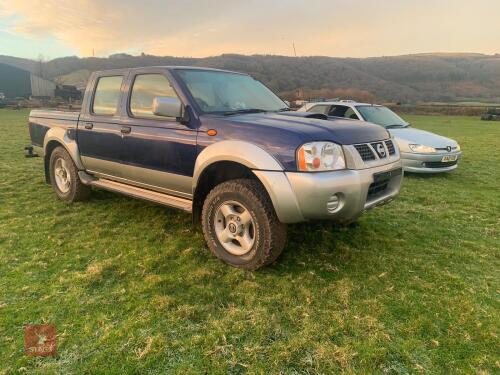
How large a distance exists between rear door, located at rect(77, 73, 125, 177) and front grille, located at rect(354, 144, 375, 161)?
2619 millimetres

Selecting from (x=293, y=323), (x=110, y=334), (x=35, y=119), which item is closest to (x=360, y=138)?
(x=293, y=323)

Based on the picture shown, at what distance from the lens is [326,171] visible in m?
3.22

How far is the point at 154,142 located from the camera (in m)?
4.09

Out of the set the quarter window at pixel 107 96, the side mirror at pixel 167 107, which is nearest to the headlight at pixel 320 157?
the side mirror at pixel 167 107

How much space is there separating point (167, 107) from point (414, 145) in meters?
6.03

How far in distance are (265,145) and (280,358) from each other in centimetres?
166

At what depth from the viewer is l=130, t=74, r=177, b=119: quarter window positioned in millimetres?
4168

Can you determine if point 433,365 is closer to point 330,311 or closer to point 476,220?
point 330,311

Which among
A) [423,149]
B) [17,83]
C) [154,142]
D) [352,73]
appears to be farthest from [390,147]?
[352,73]

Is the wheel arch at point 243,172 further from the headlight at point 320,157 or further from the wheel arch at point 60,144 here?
the wheel arch at point 60,144

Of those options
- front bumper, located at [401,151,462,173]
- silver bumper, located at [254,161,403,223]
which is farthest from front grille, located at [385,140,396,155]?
front bumper, located at [401,151,462,173]

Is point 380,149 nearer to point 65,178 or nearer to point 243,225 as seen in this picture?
point 243,225

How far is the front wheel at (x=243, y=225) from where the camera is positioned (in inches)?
132

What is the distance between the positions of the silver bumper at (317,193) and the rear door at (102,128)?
2.13 m
